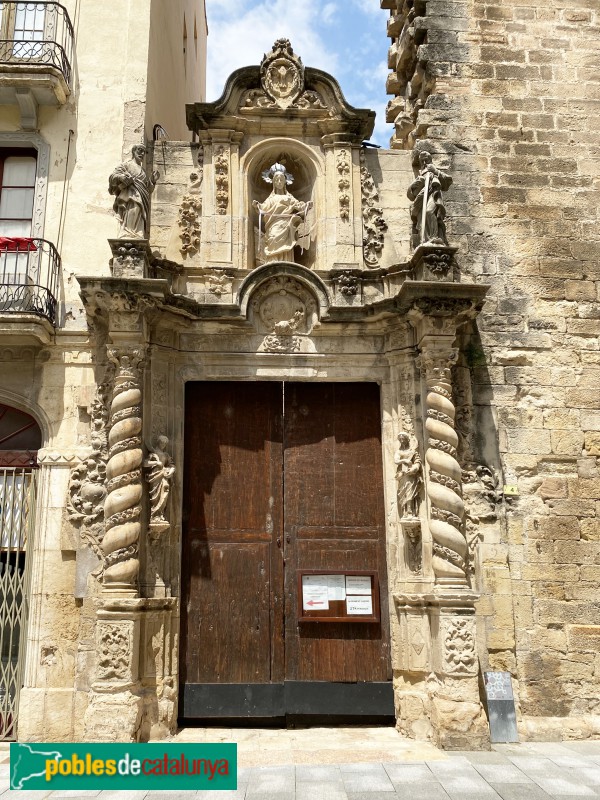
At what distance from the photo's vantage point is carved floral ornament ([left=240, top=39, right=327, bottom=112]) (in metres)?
8.15

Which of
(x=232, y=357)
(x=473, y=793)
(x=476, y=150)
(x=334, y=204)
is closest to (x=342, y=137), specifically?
(x=334, y=204)

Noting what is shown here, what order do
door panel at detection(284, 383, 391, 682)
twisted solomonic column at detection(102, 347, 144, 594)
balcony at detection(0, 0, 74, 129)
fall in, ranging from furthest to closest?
balcony at detection(0, 0, 74, 129), door panel at detection(284, 383, 391, 682), twisted solomonic column at detection(102, 347, 144, 594)

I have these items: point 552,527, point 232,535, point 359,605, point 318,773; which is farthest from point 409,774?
point 552,527

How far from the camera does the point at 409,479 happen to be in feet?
23.4

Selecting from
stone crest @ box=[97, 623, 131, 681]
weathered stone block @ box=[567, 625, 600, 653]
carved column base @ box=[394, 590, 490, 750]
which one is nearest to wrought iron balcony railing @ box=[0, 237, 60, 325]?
stone crest @ box=[97, 623, 131, 681]

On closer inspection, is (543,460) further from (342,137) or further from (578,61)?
(578,61)

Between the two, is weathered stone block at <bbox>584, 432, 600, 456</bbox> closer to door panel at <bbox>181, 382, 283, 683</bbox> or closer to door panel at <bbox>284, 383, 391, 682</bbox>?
door panel at <bbox>284, 383, 391, 682</bbox>

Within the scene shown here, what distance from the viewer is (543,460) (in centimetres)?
748

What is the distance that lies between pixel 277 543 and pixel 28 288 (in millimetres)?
3479

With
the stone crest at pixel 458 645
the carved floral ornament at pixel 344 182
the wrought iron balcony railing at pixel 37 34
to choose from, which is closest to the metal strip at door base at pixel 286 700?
the stone crest at pixel 458 645

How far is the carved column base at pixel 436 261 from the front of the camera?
725 cm

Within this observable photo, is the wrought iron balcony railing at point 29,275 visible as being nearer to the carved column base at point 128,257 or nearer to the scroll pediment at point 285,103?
the carved column base at point 128,257

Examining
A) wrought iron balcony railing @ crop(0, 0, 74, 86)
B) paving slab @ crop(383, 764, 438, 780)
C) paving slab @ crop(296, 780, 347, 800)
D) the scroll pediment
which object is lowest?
Result: paving slab @ crop(296, 780, 347, 800)

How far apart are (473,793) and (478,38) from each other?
7.51 m
